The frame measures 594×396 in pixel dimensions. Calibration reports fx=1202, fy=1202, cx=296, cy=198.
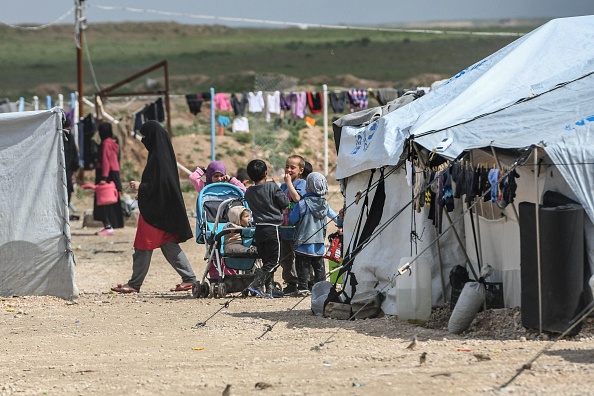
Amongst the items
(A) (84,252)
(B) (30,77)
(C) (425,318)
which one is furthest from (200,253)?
(B) (30,77)

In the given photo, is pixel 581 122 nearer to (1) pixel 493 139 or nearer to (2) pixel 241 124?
(1) pixel 493 139

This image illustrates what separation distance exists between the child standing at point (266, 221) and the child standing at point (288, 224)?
173 millimetres

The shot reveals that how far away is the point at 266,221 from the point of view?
37.4ft

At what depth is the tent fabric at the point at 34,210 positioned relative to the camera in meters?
11.7

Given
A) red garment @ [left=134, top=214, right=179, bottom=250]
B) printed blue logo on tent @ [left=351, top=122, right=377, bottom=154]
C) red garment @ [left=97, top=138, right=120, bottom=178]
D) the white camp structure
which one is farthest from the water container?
red garment @ [left=97, top=138, right=120, bottom=178]

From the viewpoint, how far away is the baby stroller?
11.6 metres

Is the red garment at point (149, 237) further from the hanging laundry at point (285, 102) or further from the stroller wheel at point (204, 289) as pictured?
the hanging laundry at point (285, 102)

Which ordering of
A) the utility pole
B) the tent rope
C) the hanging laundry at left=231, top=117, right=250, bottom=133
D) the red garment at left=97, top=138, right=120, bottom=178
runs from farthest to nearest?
the hanging laundry at left=231, top=117, right=250, bottom=133, the utility pole, the red garment at left=97, top=138, right=120, bottom=178, the tent rope

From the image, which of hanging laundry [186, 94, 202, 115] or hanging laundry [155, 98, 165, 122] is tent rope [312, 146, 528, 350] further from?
hanging laundry [186, 94, 202, 115]

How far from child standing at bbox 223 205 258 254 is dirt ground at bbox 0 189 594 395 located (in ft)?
1.66

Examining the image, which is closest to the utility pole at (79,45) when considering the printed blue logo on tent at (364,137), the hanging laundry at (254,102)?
the hanging laundry at (254,102)

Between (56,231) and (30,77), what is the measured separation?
204ft

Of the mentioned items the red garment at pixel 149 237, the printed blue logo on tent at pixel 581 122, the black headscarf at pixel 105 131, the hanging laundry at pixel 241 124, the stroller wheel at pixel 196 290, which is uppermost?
the hanging laundry at pixel 241 124

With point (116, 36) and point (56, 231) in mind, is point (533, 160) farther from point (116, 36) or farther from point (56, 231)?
point (116, 36)
